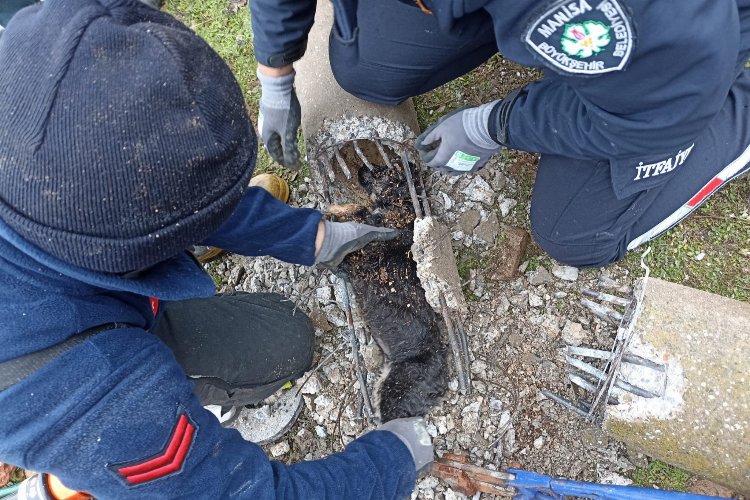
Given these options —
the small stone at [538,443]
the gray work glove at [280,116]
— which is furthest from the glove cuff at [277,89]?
the small stone at [538,443]

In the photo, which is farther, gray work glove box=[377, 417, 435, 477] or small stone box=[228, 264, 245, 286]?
small stone box=[228, 264, 245, 286]

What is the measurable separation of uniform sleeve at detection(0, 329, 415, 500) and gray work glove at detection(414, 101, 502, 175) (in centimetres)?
132

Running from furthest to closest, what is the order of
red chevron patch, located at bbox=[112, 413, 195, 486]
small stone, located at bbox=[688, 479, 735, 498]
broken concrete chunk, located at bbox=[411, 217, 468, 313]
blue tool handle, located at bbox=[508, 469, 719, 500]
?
broken concrete chunk, located at bbox=[411, 217, 468, 313] → small stone, located at bbox=[688, 479, 735, 498] → blue tool handle, located at bbox=[508, 469, 719, 500] → red chevron patch, located at bbox=[112, 413, 195, 486]

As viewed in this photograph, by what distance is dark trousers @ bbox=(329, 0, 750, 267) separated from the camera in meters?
2.01

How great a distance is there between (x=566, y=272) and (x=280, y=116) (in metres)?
1.40

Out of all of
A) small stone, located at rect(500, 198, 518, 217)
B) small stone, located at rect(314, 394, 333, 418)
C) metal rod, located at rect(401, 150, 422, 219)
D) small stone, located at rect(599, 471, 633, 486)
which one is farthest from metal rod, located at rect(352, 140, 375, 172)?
small stone, located at rect(599, 471, 633, 486)

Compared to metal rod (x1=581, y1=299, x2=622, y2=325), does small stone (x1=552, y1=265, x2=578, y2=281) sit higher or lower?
higher

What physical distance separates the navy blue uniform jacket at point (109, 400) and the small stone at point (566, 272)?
1.40 metres

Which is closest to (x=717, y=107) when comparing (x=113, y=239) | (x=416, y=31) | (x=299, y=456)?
(x=416, y=31)

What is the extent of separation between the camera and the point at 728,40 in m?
1.36

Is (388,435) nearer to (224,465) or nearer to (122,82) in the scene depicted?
(224,465)

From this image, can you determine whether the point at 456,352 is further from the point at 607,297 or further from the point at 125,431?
the point at 125,431

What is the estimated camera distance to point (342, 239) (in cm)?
214

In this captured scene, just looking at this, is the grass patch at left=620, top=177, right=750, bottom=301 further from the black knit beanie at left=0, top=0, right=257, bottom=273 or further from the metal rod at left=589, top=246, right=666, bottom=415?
the black knit beanie at left=0, top=0, right=257, bottom=273
